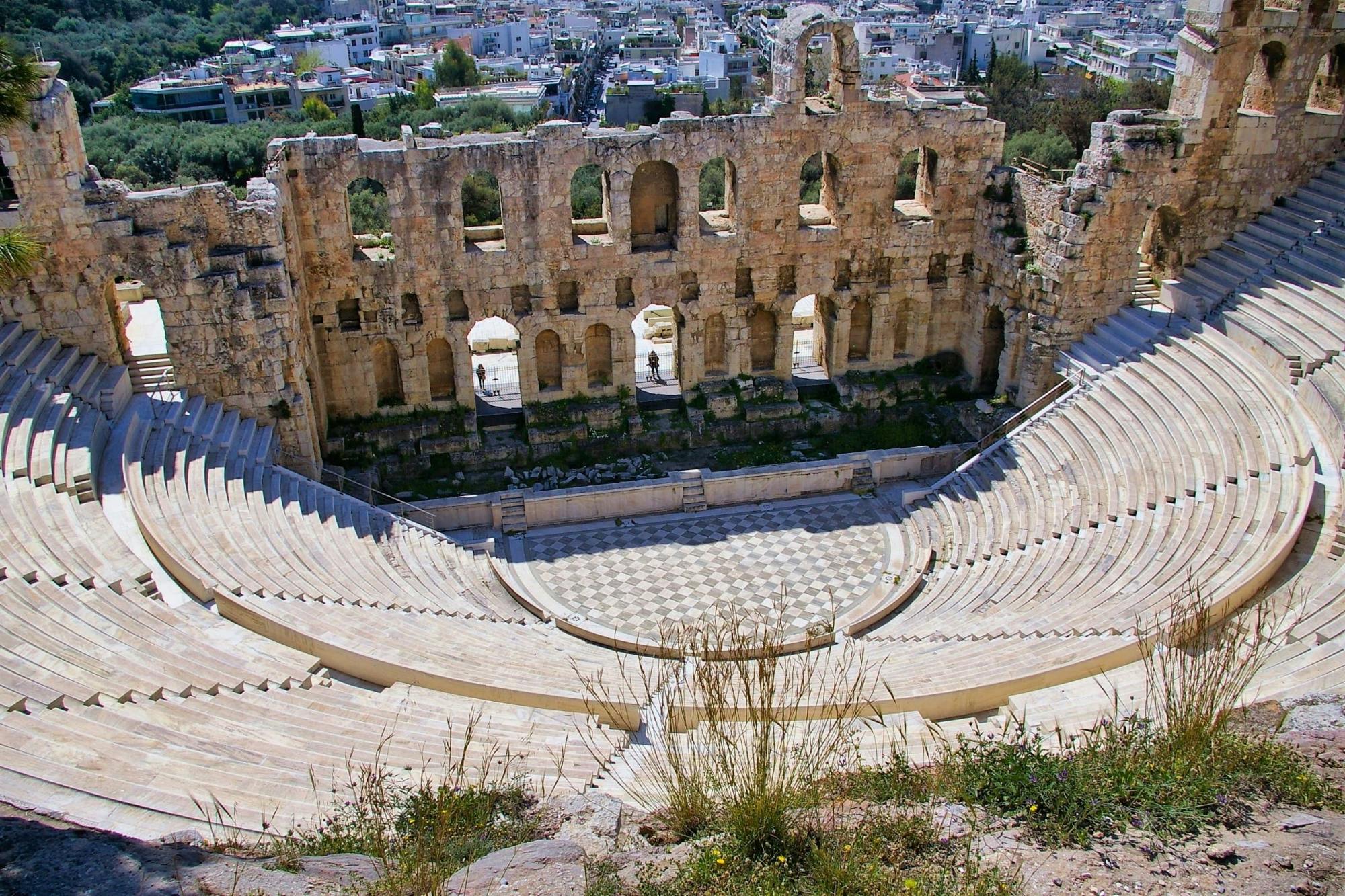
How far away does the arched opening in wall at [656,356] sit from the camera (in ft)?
83.9

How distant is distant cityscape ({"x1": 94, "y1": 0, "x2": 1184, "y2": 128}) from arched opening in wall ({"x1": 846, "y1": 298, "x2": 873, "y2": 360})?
15209 millimetres

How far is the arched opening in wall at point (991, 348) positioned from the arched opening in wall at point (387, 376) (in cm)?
1381

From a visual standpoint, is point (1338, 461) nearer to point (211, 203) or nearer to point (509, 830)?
point (509, 830)

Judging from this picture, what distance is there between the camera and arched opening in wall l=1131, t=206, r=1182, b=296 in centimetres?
2344

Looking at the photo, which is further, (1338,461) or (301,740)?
(1338,461)

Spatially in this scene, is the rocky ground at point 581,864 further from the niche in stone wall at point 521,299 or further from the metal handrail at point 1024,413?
the niche in stone wall at point 521,299

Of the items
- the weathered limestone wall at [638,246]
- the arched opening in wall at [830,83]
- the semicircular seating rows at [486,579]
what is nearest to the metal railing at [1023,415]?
the semicircular seating rows at [486,579]

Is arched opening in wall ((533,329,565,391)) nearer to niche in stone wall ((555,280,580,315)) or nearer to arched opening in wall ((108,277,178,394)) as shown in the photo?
niche in stone wall ((555,280,580,315))

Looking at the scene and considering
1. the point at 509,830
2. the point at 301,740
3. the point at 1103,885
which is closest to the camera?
the point at 1103,885

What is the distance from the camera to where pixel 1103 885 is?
7969 mm

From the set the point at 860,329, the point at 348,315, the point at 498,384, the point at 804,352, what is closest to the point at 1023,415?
the point at 860,329

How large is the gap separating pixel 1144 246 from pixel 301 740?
2155 centimetres

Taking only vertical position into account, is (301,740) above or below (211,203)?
below

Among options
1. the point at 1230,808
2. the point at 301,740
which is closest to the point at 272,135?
the point at 301,740
